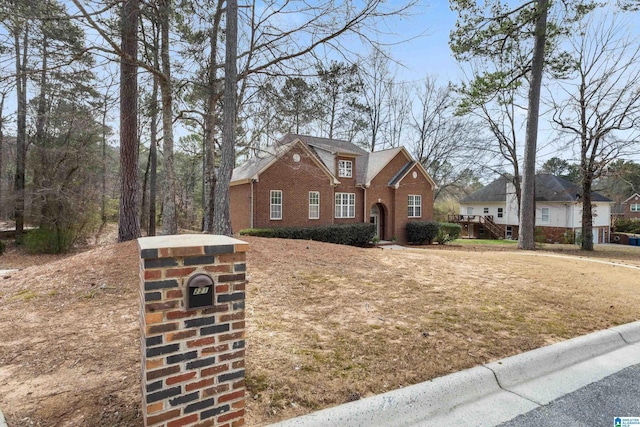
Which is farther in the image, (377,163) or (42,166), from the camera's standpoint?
(377,163)

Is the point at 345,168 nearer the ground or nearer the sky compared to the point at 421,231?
nearer the sky

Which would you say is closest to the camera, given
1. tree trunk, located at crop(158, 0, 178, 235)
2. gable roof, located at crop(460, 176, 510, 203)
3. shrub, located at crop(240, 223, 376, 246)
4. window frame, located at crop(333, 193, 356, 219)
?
tree trunk, located at crop(158, 0, 178, 235)

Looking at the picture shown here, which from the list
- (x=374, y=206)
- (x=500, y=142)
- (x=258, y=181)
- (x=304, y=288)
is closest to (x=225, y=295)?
(x=304, y=288)

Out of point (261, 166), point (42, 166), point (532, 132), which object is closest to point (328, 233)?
point (261, 166)

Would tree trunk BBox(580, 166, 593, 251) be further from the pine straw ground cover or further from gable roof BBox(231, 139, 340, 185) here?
gable roof BBox(231, 139, 340, 185)

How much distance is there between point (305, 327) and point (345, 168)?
17.3 meters

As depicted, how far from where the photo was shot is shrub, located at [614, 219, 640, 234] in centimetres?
3602

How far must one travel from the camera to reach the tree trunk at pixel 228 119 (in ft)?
25.5

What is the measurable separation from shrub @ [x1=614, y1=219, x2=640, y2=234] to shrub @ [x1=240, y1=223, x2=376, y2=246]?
35.1 meters

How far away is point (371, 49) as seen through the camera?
7516mm

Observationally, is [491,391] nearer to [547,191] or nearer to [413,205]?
[413,205]

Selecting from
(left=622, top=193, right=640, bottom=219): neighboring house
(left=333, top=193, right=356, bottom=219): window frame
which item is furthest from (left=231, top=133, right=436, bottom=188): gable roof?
(left=622, top=193, right=640, bottom=219): neighboring house

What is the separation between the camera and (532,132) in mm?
15523

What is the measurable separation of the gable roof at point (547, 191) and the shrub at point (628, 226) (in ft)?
30.8
